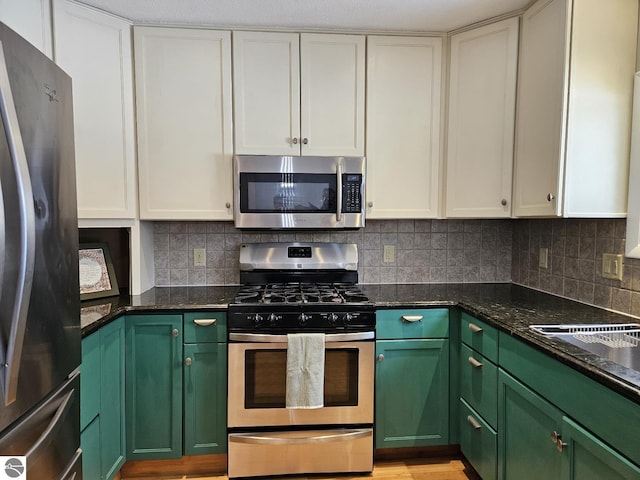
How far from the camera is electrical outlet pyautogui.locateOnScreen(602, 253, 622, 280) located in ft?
5.98

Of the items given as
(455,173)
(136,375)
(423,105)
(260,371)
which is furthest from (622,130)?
(136,375)

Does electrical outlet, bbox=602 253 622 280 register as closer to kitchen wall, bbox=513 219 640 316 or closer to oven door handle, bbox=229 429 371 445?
kitchen wall, bbox=513 219 640 316

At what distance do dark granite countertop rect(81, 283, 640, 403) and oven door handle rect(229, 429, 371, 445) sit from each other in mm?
645

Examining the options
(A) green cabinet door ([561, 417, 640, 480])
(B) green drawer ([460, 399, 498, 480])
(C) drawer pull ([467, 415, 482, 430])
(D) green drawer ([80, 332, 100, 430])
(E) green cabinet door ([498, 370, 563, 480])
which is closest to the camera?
(A) green cabinet door ([561, 417, 640, 480])

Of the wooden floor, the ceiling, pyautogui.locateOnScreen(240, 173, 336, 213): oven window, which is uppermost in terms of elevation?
the ceiling

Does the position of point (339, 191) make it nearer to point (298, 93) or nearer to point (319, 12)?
point (298, 93)

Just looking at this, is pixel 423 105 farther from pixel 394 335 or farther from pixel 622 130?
pixel 394 335

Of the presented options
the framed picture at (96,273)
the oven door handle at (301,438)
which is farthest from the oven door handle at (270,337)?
the framed picture at (96,273)

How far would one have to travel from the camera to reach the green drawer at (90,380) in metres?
1.61

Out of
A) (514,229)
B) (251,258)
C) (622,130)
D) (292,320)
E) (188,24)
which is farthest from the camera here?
(514,229)

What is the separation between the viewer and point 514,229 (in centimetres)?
271

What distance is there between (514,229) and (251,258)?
5.63 feet

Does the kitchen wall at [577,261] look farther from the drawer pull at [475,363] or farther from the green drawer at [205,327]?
the green drawer at [205,327]

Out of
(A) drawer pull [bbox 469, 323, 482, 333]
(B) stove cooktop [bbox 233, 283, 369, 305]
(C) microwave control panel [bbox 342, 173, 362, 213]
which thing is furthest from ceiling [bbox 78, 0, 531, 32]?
(A) drawer pull [bbox 469, 323, 482, 333]
